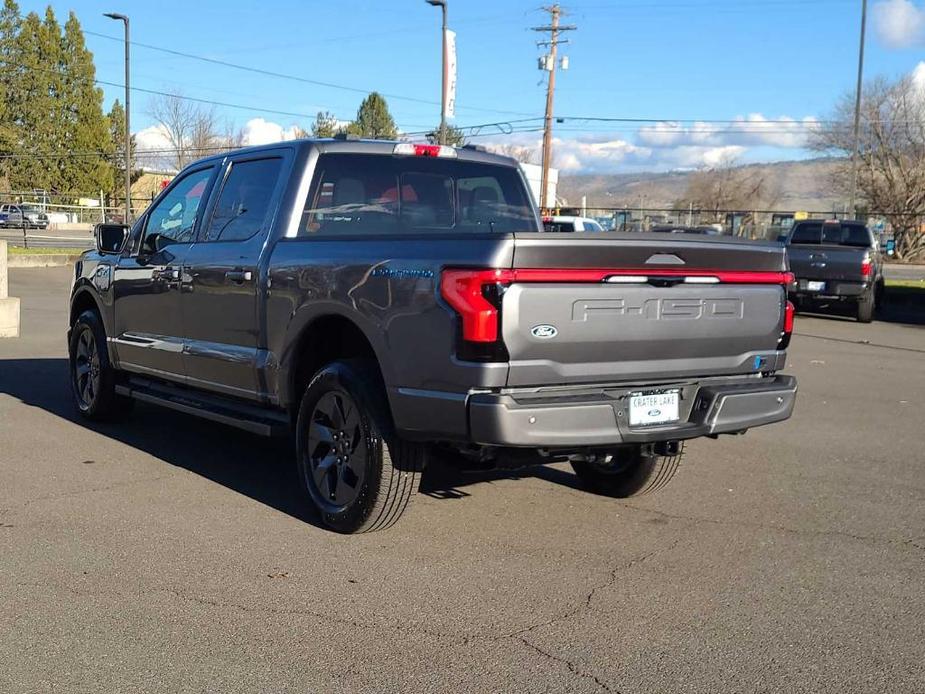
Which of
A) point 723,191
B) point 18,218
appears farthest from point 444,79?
point 723,191

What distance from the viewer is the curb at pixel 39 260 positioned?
89.6 ft

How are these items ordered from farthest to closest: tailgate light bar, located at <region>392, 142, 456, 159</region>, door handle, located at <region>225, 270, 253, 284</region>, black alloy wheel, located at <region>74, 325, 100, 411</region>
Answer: black alloy wheel, located at <region>74, 325, 100, 411</region>, tailgate light bar, located at <region>392, 142, 456, 159</region>, door handle, located at <region>225, 270, 253, 284</region>

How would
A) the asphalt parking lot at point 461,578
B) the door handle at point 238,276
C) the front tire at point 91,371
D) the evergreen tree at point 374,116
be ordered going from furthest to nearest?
the evergreen tree at point 374,116
the front tire at point 91,371
the door handle at point 238,276
the asphalt parking lot at point 461,578

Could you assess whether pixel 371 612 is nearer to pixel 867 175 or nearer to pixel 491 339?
pixel 491 339

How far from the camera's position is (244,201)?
242 inches

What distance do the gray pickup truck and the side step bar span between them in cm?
2

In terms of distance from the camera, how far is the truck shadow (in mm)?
5977

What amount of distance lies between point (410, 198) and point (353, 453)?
179 cm

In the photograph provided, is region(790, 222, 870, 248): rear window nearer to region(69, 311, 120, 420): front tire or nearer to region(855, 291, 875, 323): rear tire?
A: region(855, 291, 875, 323): rear tire

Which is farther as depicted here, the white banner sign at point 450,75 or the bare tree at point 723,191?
the bare tree at point 723,191

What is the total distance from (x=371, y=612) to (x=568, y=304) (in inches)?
61.3

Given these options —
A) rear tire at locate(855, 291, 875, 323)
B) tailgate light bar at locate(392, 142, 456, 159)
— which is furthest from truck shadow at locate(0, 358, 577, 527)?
rear tire at locate(855, 291, 875, 323)

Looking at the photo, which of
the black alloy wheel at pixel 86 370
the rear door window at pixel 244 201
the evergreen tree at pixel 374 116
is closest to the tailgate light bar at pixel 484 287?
the rear door window at pixel 244 201

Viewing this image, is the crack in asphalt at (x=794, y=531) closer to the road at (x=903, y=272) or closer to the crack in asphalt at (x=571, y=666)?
the crack in asphalt at (x=571, y=666)
